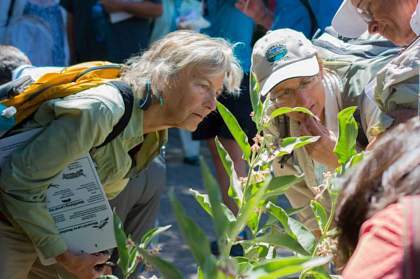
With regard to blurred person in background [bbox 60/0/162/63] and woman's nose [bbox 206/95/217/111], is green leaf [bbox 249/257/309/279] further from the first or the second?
blurred person in background [bbox 60/0/162/63]

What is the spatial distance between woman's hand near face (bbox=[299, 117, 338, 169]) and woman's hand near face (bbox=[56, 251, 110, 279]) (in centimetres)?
76

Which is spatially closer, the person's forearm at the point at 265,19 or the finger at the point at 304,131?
the finger at the point at 304,131

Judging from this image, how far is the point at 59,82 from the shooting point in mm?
2990

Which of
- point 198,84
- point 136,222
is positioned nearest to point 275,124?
point 198,84

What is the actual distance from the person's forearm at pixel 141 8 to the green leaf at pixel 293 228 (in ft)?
14.4

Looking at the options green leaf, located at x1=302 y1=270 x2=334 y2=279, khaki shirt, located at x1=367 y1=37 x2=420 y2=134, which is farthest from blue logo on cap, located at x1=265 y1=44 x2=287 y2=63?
green leaf, located at x1=302 y1=270 x2=334 y2=279

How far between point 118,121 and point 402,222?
163cm

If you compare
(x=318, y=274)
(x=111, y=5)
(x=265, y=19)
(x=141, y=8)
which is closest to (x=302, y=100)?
(x=318, y=274)

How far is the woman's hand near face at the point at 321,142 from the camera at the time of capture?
9.01 ft

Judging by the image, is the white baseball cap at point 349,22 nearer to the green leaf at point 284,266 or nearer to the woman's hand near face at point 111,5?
the green leaf at point 284,266

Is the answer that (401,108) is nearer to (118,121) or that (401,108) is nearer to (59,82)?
(118,121)

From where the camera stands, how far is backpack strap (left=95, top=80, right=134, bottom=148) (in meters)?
2.95

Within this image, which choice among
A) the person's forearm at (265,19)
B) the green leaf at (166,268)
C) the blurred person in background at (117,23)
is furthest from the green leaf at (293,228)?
the blurred person in background at (117,23)

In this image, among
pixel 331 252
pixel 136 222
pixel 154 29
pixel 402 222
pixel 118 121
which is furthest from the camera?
pixel 154 29
